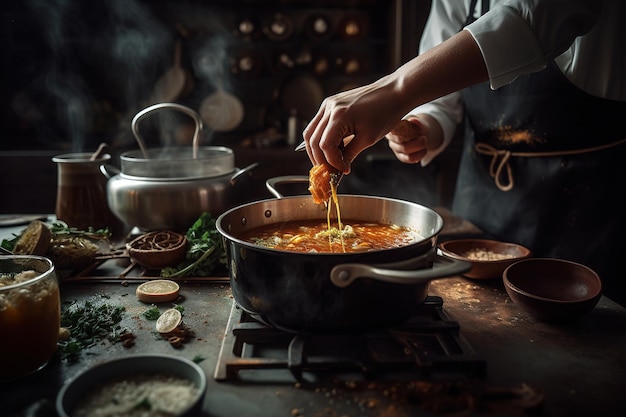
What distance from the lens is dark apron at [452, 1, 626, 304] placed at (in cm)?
220

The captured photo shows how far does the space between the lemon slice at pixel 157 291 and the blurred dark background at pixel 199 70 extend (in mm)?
3426

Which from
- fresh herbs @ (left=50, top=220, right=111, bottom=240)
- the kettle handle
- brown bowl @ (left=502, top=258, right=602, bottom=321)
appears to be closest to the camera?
brown bowl @ (left=502, top=258, right=602, bottom=321)

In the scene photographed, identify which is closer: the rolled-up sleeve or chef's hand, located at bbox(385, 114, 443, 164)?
the rolled-up sleeve

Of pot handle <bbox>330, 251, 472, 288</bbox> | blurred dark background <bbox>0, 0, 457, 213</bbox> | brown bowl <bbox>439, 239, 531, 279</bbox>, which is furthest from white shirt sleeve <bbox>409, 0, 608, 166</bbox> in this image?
blurred dark background <bbox>0, 0, 457, 213</bbox>

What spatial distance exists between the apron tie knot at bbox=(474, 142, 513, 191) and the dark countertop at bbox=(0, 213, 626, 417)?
3.19ft

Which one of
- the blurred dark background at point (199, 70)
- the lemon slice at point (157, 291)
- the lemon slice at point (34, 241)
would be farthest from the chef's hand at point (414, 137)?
the blurred dark background at point (199, 70)

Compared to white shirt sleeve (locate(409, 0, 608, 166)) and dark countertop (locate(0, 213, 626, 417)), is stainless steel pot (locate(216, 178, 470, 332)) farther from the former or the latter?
white shirt sleeve (locate(409, 0, 608, 166))

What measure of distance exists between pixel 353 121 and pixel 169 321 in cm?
85

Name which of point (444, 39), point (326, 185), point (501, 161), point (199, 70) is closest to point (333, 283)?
point (326, 185)

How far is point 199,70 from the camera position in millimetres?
5570

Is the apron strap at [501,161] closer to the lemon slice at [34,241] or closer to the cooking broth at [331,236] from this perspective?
the cooking broth at [331,236]

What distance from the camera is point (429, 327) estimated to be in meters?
1.43

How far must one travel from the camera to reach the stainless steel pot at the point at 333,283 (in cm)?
122

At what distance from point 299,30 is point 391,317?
490cm
